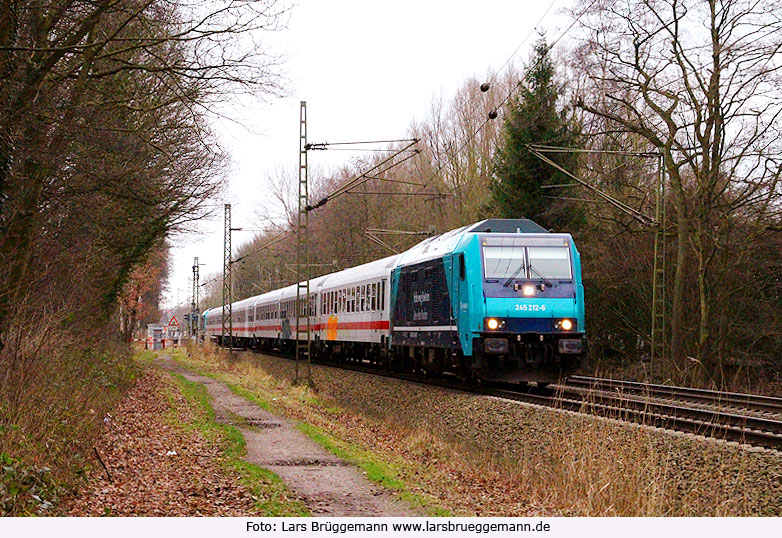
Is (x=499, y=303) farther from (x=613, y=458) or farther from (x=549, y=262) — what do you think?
(x=613, y=458)

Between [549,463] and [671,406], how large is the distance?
2.66 metres

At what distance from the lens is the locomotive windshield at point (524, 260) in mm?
17750

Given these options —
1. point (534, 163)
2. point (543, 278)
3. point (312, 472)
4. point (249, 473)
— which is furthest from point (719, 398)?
point (534, 163)

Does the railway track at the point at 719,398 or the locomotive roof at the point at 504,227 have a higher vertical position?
the locomotive roof at the point at 504,227

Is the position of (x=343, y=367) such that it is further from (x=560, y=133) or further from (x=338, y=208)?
(x=338, y=208)

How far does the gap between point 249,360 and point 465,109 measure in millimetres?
15448

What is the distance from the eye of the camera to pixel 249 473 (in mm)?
10508

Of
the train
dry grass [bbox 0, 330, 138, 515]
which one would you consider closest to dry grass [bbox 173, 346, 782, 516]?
the train

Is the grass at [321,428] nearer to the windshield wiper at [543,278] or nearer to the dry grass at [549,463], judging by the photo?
the dry grass at [549,463]

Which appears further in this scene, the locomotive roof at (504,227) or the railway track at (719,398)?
the locomotive roof at (504,227)

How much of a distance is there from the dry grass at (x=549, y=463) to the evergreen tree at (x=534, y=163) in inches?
642

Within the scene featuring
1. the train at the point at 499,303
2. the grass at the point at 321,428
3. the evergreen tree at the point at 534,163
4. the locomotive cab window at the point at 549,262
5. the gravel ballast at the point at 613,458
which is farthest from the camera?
the evergreen tree at the point at 534,163

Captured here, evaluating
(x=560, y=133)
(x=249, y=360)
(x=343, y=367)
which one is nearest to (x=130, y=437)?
(x=343, y=367)

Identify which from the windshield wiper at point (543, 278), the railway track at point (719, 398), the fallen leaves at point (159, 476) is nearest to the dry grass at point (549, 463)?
the fallen leaves at point (159, 476)
